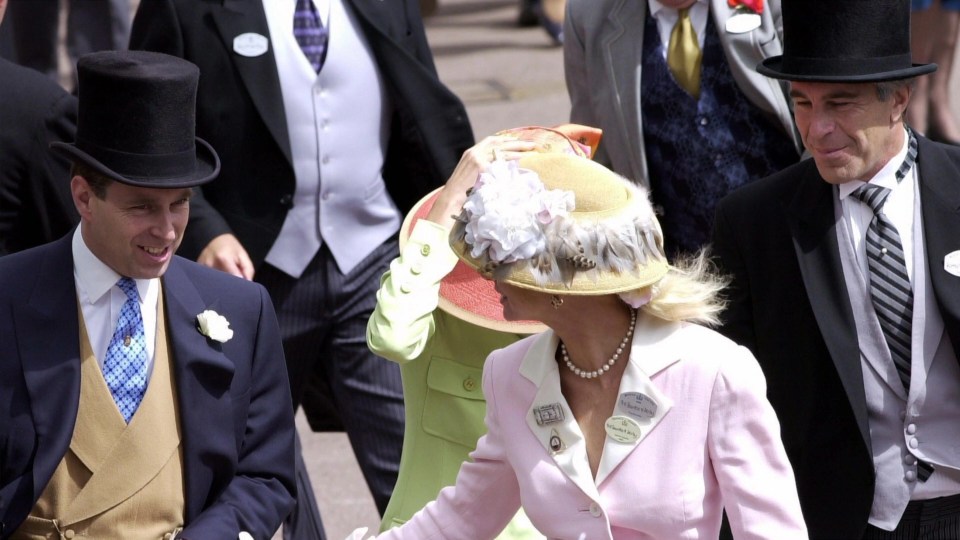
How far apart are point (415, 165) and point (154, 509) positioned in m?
1.95

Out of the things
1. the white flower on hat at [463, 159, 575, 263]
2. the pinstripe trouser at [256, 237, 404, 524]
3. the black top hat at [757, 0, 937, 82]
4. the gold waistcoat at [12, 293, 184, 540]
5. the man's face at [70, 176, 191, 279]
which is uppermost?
the white flower on hat at [463, 159, 575, 263]

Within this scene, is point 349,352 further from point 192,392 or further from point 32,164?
point 192,392

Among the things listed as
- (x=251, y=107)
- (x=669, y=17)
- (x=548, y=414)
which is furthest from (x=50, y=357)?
(x=669, y=17)

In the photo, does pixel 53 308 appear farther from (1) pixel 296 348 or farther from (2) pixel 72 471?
(1) pixel 296 348

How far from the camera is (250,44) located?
531 centimetres

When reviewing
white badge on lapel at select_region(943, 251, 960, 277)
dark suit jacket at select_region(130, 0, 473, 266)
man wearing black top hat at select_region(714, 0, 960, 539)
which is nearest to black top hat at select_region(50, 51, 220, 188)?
dark suit jacket at select_region(130, 0, 473, 266)

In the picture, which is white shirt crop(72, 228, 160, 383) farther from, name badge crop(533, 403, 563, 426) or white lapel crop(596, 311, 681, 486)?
white lapel crop(596, 311, 681, 486)

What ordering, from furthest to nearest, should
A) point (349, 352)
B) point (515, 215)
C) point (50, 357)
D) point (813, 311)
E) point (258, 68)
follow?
point (349, 352), point (258, 68), point (813, 311), point (50, 357), point (515, 215)

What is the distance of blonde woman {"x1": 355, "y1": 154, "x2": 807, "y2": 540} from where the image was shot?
3.46 m

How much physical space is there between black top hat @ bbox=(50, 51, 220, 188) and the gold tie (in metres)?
1.94

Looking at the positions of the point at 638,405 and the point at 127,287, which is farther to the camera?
the point at 127,287

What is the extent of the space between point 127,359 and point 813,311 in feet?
5.37

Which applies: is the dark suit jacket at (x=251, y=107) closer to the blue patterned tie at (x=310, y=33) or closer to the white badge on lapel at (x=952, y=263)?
the blue patterned tie at (x=310, y=33)

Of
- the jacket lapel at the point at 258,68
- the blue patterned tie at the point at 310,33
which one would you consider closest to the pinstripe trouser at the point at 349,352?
the jacket lapel at the point at 258,68
